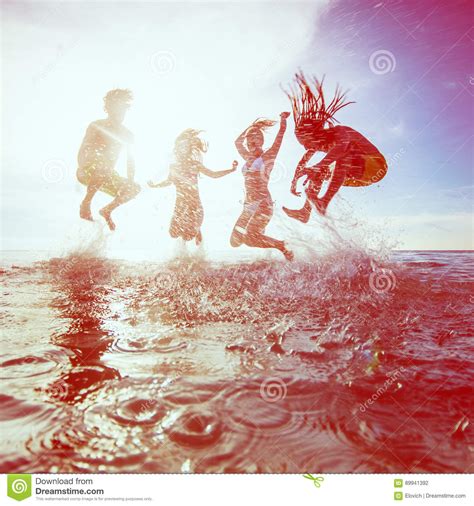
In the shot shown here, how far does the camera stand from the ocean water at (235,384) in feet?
6.00

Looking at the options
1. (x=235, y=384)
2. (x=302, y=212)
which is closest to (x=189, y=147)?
(x=302, y=212)

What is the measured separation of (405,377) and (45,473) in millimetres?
2442

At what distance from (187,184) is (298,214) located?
2.27 m

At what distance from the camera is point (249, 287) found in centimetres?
501

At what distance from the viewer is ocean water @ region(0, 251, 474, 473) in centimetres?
183

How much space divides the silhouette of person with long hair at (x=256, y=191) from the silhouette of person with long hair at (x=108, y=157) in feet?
7.00

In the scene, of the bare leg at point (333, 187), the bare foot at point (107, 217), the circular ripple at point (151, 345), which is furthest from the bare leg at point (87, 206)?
the bare leg at point (333, 187)

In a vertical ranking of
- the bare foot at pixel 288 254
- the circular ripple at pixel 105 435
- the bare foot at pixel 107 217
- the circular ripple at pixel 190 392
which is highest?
the bare foot at pixel 107 217

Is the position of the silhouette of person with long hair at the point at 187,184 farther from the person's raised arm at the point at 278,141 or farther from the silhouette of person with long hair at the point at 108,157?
the person's raised arm at the point at 278,141

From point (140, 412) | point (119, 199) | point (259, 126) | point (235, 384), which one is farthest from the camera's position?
point (119, 199)

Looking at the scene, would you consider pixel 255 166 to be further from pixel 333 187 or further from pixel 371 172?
pixel 371 172

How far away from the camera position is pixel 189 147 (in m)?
6.50

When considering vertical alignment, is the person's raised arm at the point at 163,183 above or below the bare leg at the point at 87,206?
above
